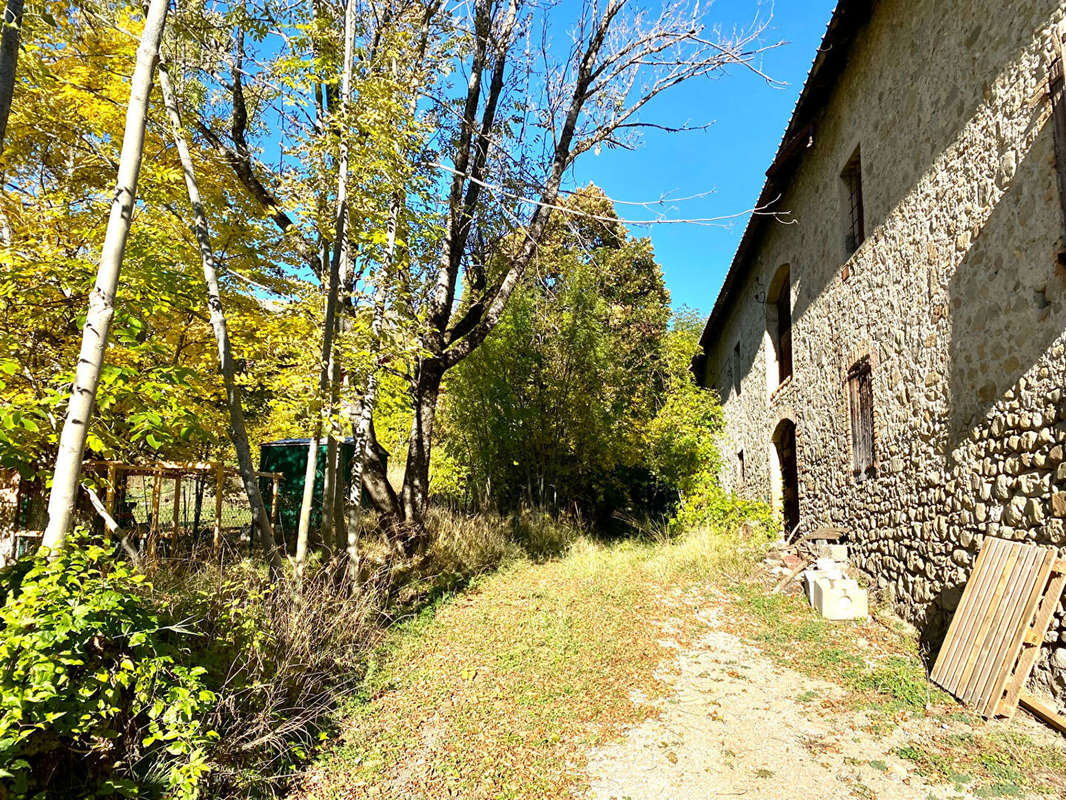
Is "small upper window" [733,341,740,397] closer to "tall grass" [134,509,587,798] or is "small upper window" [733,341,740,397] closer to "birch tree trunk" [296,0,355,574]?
"tall grass" [134,509,587,798]

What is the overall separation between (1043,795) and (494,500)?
30.5 ft

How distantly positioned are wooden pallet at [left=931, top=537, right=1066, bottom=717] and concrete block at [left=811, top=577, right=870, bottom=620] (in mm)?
1578

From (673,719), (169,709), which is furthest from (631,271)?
(169,709)

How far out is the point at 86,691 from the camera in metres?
2.28

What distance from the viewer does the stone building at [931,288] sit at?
3.69 m

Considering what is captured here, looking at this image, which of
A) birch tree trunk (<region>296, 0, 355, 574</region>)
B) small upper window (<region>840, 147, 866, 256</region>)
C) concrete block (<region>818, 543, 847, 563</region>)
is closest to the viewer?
birch tree trunk (<region>296, 0, 355, 574</region>)

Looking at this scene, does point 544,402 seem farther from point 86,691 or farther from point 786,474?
point 86,691

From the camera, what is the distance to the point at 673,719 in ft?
13.2

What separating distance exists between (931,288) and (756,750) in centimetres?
409

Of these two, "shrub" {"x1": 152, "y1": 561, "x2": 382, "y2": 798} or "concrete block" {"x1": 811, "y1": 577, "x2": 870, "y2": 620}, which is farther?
"concrete block" {"x1": 811, "y1": 577, "x2": 870, "y2": 620}

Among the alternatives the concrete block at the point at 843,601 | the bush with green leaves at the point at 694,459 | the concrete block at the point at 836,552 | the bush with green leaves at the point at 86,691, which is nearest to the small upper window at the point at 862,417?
the concrete block at the point at 836,552

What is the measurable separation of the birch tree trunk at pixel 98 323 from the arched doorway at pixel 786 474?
30.9ft

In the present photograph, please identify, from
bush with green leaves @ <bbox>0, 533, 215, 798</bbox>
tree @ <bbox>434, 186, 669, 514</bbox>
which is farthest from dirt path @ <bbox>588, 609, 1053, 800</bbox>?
tree @ <bbox>434, 186, 669, 514</bbox>

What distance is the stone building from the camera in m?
3.69
